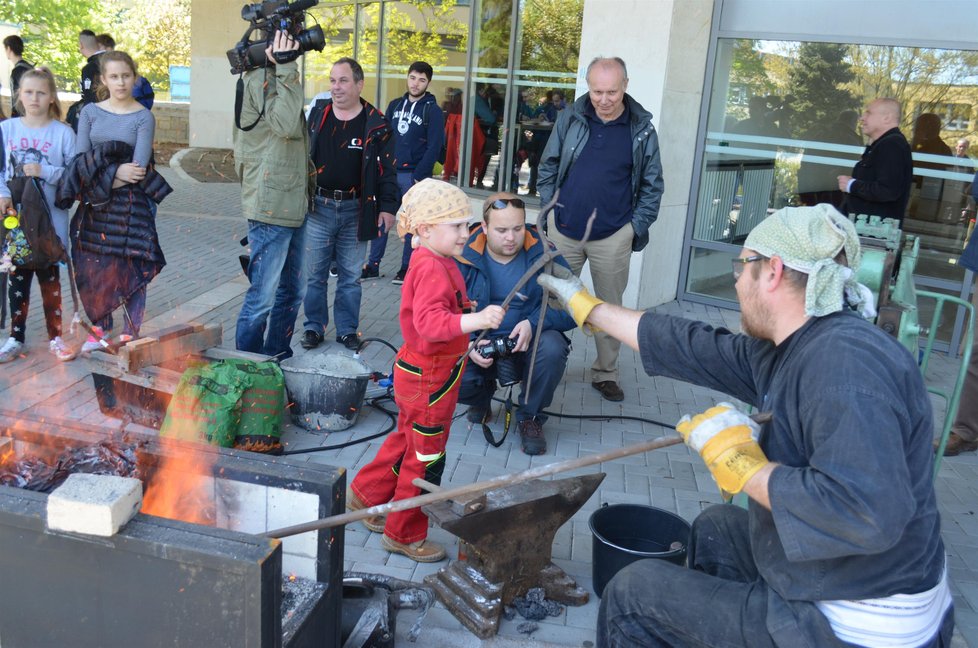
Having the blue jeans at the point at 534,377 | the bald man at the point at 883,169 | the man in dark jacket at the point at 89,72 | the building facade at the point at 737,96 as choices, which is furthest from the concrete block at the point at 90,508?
the building facade at the point at 737,96

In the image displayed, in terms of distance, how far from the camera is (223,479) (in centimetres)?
246

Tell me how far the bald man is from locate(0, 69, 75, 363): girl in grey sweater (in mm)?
5208

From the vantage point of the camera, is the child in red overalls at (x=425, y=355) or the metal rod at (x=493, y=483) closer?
the metal rod at (x=493, y=483)

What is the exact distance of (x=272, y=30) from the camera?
4895 mm

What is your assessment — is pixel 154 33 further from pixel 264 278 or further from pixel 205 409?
pixel 205 409

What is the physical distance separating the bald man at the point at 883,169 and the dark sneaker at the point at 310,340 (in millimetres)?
3819

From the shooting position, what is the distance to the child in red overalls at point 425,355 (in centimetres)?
332

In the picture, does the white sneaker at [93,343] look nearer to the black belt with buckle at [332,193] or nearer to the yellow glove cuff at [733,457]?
the black belt with buckle at [332,193]

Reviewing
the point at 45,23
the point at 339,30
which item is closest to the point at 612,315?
the point at 339,30

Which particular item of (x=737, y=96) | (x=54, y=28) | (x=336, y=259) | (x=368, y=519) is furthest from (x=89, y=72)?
(x=54, y=28)

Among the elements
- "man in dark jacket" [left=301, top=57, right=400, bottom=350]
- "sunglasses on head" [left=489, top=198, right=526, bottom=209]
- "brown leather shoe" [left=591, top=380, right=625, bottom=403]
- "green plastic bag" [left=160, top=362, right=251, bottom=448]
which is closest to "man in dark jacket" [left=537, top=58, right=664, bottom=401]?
"brown leather shoe" [left=591, top=380, right=625, bottom=403]

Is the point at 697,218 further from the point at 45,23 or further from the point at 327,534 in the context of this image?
the point at 45,23

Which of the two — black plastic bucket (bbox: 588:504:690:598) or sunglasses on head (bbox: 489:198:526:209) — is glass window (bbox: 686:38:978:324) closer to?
sunglasses on head (bbox: 489:198:526:209)

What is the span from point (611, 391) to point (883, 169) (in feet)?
7.73
